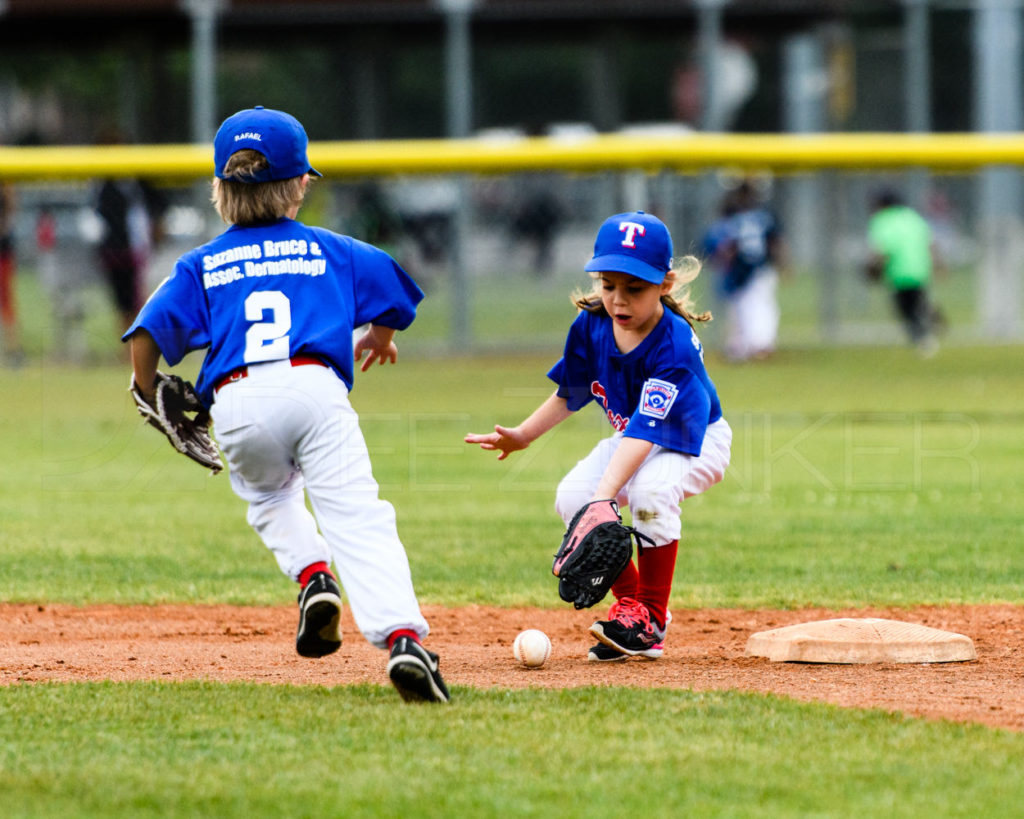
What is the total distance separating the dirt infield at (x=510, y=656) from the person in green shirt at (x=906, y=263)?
11.6 meters

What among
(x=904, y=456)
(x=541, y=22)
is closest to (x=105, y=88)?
(x=541, y=22)

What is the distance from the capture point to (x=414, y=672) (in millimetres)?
3881

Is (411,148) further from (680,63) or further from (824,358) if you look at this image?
(680,63)

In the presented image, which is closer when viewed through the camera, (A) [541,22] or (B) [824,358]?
(B) [824,358]

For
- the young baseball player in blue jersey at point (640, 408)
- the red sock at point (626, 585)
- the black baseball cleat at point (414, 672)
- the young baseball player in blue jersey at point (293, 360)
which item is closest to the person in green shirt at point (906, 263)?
the young baseball player in blue jersey at point (640, 408)

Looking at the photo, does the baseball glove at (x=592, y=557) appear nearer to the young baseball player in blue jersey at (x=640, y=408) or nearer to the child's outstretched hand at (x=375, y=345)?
the young baseball player in blue jersey at (x=640, y=408)

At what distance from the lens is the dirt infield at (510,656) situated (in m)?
A: 4.26

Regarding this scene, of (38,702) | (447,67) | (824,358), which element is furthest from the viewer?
(447,67)

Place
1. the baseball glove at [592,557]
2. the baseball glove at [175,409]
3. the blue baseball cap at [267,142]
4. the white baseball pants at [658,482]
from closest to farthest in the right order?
1. the blue baseball cap at [267,142]
2. the baseball glove at [175,409]
3. the baseball glove at [592,557]
4. the white baseball pants at [658,482]

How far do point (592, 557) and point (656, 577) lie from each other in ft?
1.59

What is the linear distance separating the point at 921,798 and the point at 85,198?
14281 mm

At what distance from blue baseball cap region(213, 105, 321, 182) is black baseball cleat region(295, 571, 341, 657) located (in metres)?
1.10

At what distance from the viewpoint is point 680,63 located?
33062 mm

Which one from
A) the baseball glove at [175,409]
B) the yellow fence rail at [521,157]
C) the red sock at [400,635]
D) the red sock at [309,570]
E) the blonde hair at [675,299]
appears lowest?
the red sock at [400,635]
